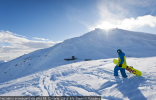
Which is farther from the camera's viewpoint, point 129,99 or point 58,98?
point 58,98

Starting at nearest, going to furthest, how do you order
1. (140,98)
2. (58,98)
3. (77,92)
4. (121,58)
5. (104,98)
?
(140,98) < (104,98) < (58,98) < (77,92) < (121,58)

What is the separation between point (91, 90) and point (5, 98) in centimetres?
440

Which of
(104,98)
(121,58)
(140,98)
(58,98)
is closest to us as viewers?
(140,98)

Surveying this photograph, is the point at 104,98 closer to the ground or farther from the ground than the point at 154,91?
closer to the ground

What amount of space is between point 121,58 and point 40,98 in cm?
517

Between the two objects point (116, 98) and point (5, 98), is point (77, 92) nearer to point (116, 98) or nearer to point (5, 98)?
point (116, 98)

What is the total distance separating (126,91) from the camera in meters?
3.38

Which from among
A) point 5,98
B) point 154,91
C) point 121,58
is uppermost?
point 121,58

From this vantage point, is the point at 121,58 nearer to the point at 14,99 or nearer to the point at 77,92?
the point at 77,92

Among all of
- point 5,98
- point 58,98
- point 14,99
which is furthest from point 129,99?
point 5,98

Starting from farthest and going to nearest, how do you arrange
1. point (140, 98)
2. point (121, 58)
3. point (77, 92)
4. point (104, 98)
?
point (121, 58) < point (77, 92) < point (104, 98) < point (140, 98)

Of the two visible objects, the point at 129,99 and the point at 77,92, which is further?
the point at 77,92

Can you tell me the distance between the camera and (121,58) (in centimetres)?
478

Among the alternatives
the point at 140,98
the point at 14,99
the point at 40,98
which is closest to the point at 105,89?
the point at 140,98
